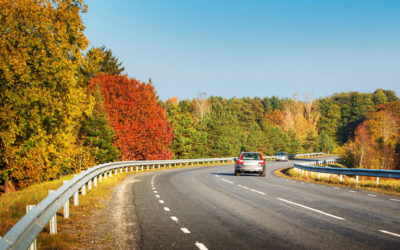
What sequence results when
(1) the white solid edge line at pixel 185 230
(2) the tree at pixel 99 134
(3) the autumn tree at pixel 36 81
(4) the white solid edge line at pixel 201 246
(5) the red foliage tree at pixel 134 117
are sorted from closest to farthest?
(4) the white solid edge line at pixel 201 246 < (1) the white solid edge line at pixel 185 230 < (3) the autumn tree at pixel 36 81 < (2) the tree at pixel 99 134 < (5) the red foliage tree at pixel 134 117

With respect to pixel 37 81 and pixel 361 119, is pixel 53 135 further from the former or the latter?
pixel 361 119

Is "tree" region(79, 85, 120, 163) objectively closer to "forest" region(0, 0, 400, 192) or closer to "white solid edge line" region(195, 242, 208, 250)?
"forest" region(0, 0, 400, 192)

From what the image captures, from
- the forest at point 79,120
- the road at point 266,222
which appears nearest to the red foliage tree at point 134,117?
the forest at point 79,120

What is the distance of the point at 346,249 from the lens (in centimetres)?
636

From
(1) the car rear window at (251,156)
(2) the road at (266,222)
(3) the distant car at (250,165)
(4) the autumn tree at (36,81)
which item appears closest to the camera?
(2) the road at (266,222)

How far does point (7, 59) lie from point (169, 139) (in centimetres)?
3435

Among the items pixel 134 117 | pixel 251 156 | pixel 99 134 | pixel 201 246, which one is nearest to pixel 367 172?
pixel 251 156

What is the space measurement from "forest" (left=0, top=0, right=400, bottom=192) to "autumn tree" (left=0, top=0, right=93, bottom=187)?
5 cm

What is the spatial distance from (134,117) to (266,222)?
40.7m

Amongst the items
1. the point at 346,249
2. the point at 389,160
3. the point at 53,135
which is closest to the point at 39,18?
the point at 53,135

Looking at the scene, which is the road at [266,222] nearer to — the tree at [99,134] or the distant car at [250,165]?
the distant car at [250,165]

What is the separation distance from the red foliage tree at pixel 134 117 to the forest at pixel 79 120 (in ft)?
0.42

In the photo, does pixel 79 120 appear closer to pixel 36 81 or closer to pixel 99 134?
pixel 99 134

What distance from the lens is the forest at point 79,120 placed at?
805 inches
